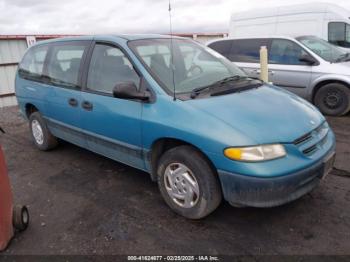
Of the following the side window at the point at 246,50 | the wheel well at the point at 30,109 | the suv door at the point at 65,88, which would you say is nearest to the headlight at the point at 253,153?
the suv door at the point at 65,88

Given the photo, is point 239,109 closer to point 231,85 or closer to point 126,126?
point 231,85

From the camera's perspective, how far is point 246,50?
7.74 metres

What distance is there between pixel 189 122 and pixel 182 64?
1016 millimetres

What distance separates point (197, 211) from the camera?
2.96 meters

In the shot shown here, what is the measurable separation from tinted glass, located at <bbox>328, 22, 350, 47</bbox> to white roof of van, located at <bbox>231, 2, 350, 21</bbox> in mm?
350

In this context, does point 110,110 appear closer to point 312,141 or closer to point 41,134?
point 312,141

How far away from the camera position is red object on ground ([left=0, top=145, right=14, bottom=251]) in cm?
276

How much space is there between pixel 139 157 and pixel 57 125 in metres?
1.77

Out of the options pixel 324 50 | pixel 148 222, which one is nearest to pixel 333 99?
pixel 324 50

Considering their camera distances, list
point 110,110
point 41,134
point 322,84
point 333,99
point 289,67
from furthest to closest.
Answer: point 289,67 → point 322,84 → point 333,99 → point 41,134 → point 110,110

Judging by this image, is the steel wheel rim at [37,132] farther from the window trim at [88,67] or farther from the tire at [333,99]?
the tire at [333,99]

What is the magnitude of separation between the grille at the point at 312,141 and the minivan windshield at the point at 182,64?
105 centimetres

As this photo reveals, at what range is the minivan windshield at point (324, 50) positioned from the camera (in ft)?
22.8

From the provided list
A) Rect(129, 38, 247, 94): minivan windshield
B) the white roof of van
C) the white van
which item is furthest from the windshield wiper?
the white roof of van
